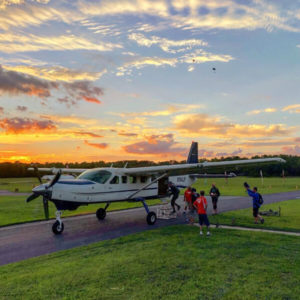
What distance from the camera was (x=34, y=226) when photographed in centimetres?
1622

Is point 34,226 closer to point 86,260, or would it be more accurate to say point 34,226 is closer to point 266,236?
point 86,260

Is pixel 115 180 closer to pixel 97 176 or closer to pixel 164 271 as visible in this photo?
pixel 97 176

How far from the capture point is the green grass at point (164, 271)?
6.78m

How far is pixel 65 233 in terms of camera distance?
14.1 m

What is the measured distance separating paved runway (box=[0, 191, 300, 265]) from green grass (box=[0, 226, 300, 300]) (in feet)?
3.84

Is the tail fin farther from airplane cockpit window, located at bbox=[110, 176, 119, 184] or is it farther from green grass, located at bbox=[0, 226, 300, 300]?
green grass, located at bbox=[0, 226, 300, 300]

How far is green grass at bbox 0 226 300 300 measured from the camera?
6777 millimetres

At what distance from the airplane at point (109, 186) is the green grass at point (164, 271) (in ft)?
12.1

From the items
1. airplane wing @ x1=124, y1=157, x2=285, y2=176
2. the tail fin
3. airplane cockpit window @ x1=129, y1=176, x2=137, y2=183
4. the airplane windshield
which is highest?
the tail fin

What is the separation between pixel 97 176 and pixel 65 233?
139 inches

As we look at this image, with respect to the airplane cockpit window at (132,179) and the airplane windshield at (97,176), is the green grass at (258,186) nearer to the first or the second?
the airplane cockpit window at (132,179)

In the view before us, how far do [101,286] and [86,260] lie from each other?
7.70 feet

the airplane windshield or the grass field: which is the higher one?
the airplane windshield

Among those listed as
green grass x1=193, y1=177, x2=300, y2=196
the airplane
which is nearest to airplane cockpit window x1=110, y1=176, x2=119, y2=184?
the airplane
